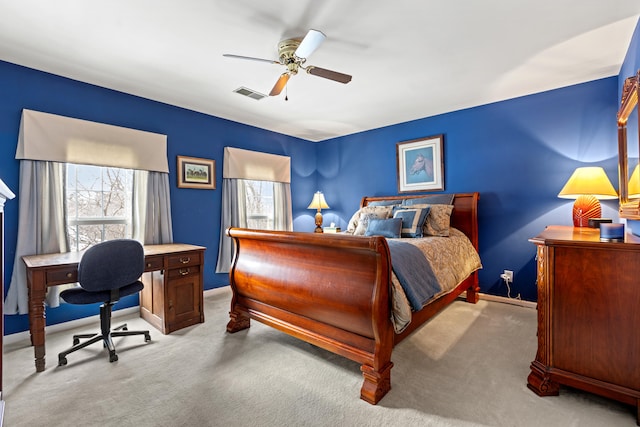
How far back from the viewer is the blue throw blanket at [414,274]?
1980mm

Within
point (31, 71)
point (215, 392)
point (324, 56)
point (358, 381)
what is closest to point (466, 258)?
point (358, 381)

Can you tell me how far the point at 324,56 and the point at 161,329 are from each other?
2912 millimetres

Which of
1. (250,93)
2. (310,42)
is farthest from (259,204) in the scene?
(310,42)

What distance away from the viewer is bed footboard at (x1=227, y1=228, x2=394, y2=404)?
179 centimetres

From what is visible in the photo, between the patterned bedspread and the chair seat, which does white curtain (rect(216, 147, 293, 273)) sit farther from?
the patterned bedspread

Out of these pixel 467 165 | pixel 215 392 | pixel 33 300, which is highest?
pixel 467 165

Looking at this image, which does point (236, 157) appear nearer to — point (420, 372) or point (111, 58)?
point (111, 58)

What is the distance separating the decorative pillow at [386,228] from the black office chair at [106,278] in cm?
241

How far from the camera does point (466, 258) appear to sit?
129 inches

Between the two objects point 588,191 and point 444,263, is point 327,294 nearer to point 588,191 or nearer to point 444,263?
point 444,263

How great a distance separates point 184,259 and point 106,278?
696 millimetres

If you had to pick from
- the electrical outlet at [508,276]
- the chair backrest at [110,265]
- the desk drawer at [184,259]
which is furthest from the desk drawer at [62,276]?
the electrical outlet at [508,276]

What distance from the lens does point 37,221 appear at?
269 cm

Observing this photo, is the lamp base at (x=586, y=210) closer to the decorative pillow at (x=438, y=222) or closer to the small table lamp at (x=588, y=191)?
the small table lamp at (x=588, y=191)
